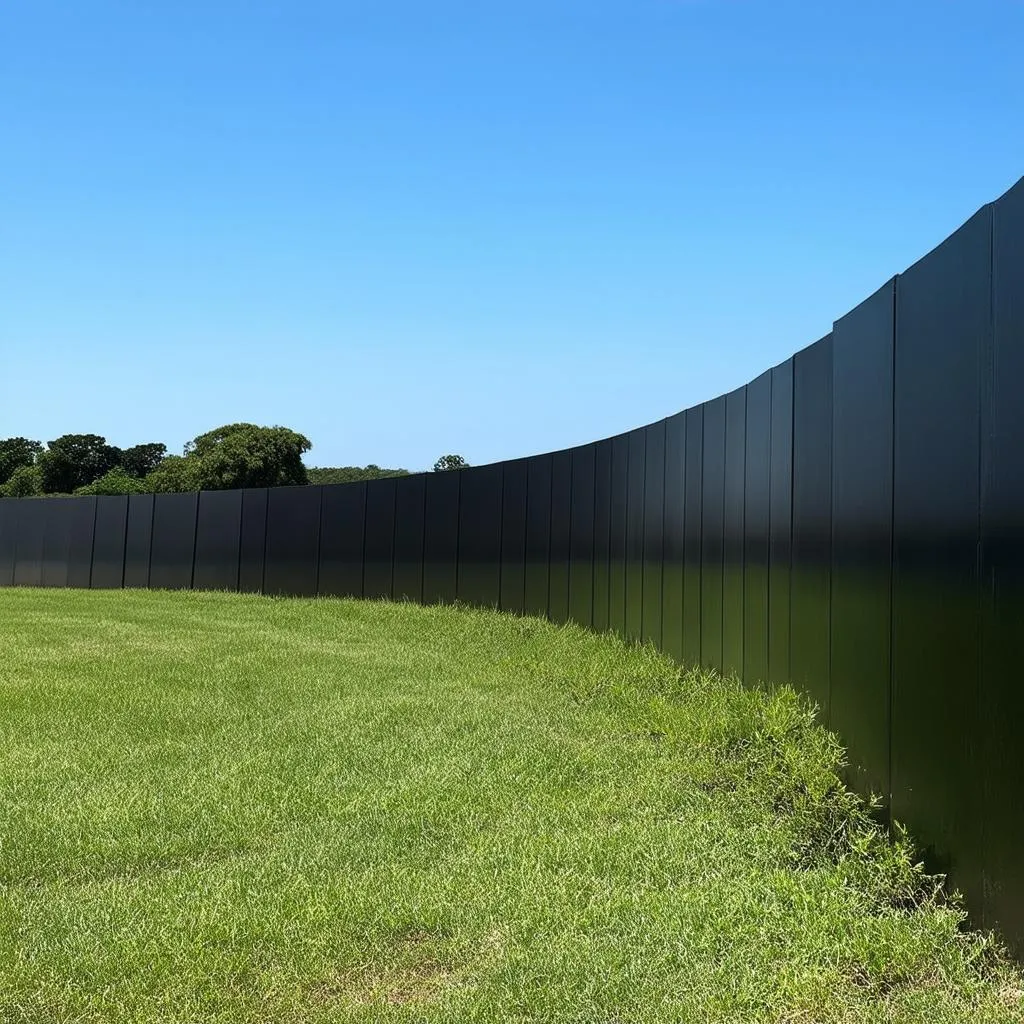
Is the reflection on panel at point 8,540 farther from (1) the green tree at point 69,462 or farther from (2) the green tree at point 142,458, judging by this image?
(2) the green tree at point 142,458

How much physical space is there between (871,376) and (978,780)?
2.12 metres

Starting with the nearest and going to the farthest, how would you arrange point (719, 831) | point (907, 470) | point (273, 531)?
point (907, 470), point (719, 831), point (273, 531)

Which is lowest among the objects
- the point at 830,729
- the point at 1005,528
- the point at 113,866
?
the point at 113,866

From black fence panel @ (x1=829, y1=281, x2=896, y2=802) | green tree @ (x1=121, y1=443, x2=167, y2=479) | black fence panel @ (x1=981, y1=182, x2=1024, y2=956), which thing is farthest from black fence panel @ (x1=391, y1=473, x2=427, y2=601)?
green tree @ (x1=121, y1=443, x2=167, y2=479)

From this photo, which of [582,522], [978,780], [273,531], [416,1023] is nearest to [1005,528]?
[978,780]

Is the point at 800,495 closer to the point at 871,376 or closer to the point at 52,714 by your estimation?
the point at 871,376

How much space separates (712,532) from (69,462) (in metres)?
63.3

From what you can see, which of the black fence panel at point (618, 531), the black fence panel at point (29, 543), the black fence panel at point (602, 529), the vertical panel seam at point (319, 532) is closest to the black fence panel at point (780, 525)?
the black fence panel at point (618, 531)

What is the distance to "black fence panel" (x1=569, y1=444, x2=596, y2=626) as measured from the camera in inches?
523

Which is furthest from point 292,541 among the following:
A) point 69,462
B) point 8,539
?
Answer: point 69,462

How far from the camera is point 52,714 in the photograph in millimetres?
8305

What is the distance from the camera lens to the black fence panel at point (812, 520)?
596cm

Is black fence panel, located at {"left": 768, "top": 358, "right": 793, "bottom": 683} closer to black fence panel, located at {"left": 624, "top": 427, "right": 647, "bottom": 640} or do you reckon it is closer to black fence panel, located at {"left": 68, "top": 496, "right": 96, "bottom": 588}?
black fence panel, located at {"left": 624, "top": 427, "right": 647, "bottom": 640}

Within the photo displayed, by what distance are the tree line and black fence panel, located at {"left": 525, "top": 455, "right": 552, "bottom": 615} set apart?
Answer: 3245cm
